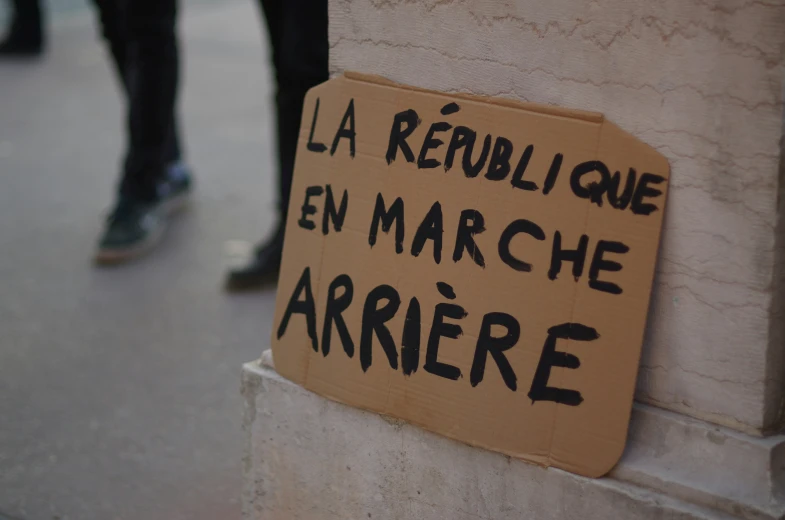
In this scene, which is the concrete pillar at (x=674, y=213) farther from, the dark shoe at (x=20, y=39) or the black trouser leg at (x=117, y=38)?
the dark shoe at (x=20, y=39)

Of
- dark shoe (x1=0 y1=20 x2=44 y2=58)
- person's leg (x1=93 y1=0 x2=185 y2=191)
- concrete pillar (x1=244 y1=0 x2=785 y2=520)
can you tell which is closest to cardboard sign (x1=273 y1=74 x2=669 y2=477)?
concrete pillar (x1=244 y1=0 x2=785 y2=520)

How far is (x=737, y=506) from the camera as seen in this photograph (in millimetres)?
1412

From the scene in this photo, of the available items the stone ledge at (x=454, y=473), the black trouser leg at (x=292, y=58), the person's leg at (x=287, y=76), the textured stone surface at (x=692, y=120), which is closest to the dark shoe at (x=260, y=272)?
the person's leg at (x=287, y=76)

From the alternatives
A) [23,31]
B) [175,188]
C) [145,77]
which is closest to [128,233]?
[175,188]

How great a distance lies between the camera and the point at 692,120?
1.40 m

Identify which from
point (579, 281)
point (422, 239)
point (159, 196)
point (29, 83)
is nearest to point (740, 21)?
point (579, 281)

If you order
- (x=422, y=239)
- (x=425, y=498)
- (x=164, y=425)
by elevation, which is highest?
(x=422, y=239)

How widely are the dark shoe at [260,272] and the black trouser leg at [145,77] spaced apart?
60cm

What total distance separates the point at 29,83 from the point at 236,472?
4.19 m

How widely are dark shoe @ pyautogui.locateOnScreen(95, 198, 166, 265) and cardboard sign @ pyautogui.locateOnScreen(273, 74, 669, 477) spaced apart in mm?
1817

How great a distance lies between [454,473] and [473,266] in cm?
35

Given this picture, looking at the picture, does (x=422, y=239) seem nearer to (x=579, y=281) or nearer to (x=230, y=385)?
(x=579, y=281)

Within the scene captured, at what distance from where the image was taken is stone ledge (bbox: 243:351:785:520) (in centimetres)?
144

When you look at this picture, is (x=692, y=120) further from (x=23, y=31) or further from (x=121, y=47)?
(x=23, y=31)
